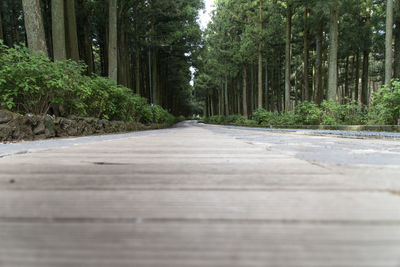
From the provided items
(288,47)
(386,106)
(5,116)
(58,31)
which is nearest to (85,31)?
(58,31)

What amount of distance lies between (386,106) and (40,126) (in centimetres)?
1106

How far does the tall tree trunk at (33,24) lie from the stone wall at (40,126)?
2929 mm

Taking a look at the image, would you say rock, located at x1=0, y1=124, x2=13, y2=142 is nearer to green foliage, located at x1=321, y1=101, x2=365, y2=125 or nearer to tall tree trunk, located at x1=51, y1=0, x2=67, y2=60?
tall tree trunk, located at x1=51, y1=0, x2=67, y2=60

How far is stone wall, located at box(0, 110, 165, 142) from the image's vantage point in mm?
5227

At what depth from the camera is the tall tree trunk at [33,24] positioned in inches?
319

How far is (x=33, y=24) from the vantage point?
8164 mm

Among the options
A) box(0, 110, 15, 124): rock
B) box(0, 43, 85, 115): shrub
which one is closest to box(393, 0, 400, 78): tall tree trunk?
box(0, 43, 85, 115): shrub

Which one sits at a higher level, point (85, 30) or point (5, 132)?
point (85, 30)

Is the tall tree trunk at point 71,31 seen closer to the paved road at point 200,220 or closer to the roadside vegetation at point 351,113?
the paved road at point 200,220

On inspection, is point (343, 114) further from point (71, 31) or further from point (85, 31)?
point (85, 31)

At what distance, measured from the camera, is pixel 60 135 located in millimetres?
6766

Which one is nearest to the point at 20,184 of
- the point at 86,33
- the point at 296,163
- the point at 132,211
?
the point at 132,211

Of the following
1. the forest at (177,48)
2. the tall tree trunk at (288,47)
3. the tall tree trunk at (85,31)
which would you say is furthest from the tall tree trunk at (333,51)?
the tall tree trunk at (85,31)

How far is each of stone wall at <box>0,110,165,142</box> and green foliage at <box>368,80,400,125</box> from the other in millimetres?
10643
